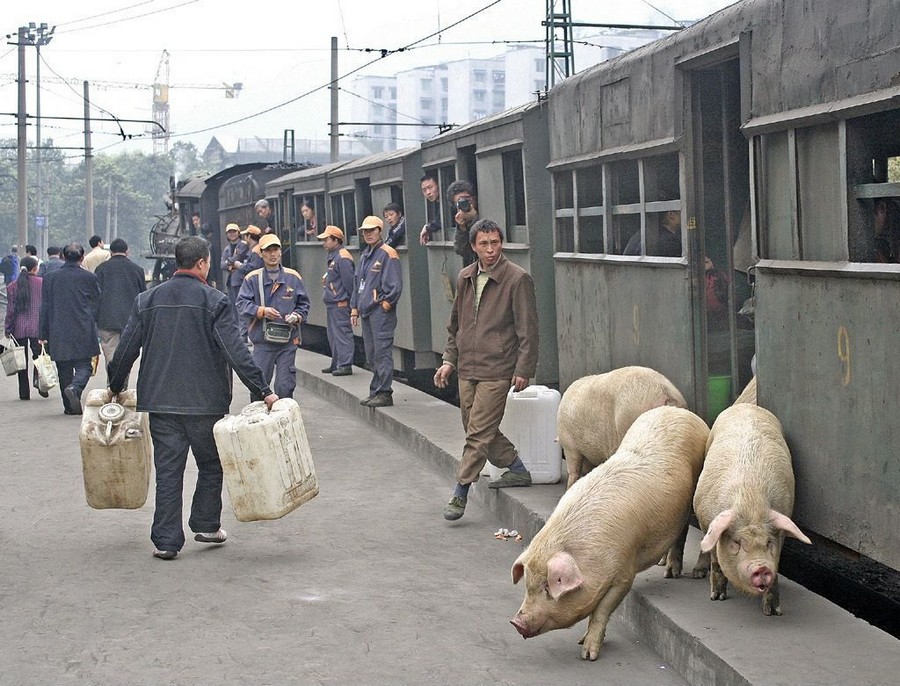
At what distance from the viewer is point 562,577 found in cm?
546

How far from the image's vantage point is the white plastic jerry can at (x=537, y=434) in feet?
29.2

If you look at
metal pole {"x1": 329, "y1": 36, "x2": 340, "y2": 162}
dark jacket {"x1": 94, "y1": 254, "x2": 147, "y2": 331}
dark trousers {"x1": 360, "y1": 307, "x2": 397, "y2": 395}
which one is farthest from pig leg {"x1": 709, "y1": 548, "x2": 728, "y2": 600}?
metal pole {"x1": 329, "y1": 36, "x2": 340, "y2": 162}

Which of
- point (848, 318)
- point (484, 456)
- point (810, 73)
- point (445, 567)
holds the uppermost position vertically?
point (810, 73)

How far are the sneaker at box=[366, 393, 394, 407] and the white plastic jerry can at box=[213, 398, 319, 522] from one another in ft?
19.0

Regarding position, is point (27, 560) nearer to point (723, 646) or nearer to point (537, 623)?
point (537, 623)

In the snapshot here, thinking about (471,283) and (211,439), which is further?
(471,283)

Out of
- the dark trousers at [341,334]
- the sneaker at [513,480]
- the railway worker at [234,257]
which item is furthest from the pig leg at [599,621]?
the railway worker at [234,257]

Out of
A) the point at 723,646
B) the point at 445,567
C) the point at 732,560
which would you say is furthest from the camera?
the point at 445,567

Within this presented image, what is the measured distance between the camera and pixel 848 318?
223 inches

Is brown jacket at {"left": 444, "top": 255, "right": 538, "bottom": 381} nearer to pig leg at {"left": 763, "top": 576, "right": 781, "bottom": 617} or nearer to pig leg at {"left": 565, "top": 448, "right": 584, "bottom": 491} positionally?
pig leg at {"left": 565, "top": 448, "right": 584, "bottom": 491}

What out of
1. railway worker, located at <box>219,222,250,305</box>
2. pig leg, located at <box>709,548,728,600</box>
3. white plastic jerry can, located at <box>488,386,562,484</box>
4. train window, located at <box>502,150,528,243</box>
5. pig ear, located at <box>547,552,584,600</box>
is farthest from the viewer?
railway worker, located at <box>219,222,250,305</box>

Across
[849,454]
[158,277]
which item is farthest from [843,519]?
[158,277]

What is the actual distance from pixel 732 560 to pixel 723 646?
0.51m

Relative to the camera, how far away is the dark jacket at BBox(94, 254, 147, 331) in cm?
1512
